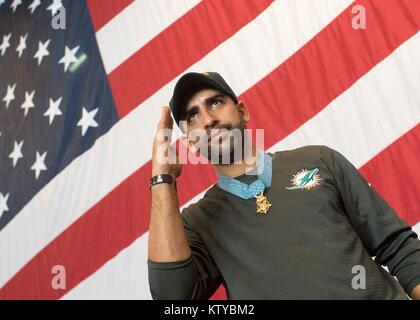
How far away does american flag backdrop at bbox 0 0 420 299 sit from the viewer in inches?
57.1

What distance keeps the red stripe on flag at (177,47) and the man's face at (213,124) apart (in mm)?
809

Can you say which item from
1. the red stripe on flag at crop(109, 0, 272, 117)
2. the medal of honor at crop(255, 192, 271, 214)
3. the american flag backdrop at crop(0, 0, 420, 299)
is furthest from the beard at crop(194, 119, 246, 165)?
the red stripe on flag at crop(109, 0, 272, 117)

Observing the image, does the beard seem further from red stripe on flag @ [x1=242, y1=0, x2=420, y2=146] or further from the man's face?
red stripe on flag @ [x1=242, y1=0, x2=420, y2=146]

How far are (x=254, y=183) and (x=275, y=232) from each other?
0.37 ft

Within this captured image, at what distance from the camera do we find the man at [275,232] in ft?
2.47

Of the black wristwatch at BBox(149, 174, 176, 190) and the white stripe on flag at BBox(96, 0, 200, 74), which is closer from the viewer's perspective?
the black wristwatch at BBox(149, 174, 176, 190)

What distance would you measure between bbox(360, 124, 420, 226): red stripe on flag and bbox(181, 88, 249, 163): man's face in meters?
0.65

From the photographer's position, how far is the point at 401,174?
4.58ft

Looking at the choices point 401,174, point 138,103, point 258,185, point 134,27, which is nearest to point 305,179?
point 258,185

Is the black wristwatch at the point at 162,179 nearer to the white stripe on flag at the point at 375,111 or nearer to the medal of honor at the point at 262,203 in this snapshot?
the medal of honor at the point at 262,203

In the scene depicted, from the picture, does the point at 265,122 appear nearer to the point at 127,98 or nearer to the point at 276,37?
the point at 276,37

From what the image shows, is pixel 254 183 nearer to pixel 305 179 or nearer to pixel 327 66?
pixel 305 179

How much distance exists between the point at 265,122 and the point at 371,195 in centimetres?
79
